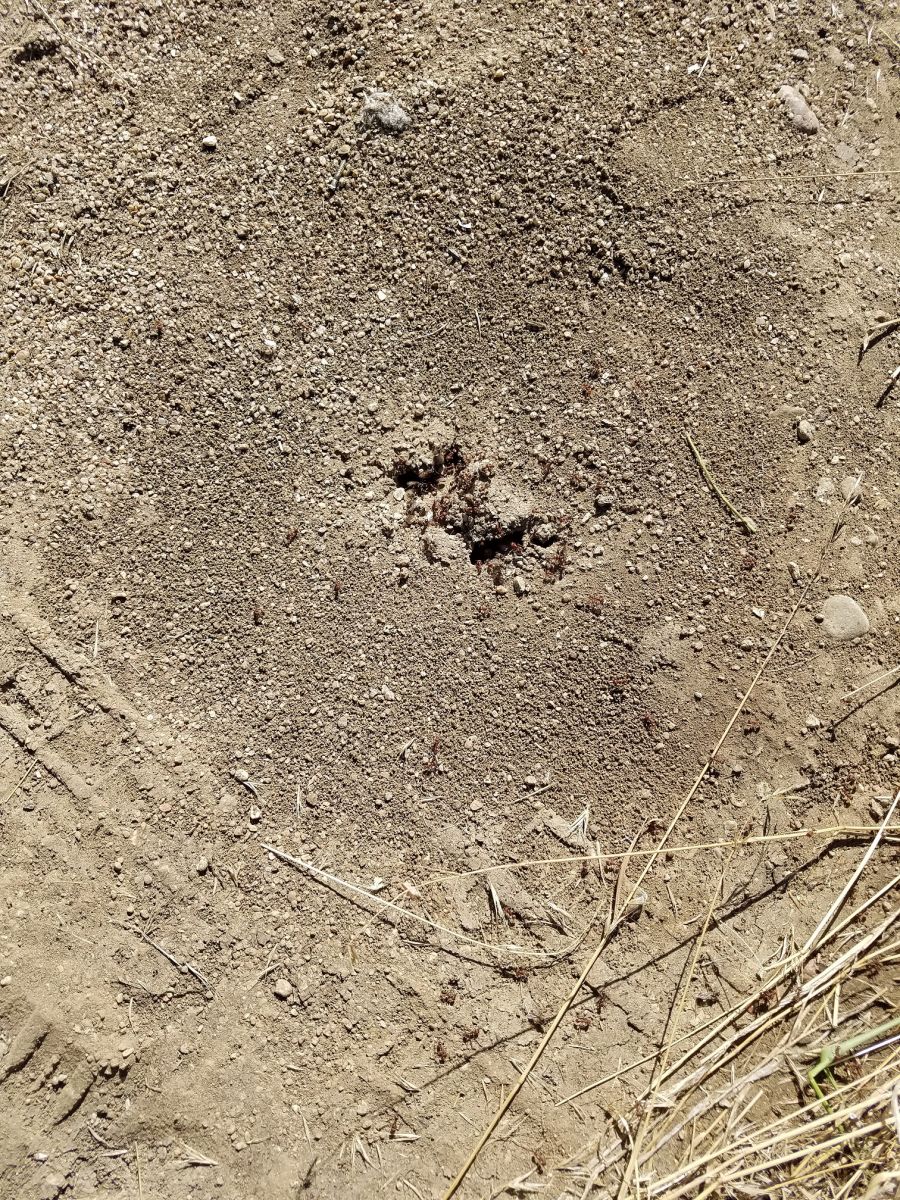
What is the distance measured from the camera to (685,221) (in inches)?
104

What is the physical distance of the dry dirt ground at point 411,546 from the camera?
2.56 metres

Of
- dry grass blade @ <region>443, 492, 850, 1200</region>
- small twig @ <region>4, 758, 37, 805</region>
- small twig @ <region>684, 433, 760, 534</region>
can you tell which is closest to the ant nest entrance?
small twig @ <region>684, 433, 760, 534</region>

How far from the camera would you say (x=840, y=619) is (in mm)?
2678

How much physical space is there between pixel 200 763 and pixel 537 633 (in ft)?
4.30

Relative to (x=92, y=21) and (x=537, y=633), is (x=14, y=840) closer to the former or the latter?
(x=537, y=633)

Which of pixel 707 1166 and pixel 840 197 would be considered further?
pixel 840 197

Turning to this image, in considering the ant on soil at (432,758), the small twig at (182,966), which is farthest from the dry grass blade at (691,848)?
the small twig at (182,966)

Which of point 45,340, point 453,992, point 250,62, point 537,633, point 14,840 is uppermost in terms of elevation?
point 250,62

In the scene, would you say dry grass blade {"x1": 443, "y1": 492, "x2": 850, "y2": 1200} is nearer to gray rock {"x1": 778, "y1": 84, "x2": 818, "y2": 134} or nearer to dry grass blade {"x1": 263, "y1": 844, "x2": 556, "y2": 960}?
dry grass blade {"x1": 263, "y1": 844, "x2": 556, "y2": 960}

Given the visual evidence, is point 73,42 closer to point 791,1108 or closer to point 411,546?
point 411,546

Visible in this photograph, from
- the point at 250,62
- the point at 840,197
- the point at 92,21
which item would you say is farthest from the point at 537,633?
the point at 92,21

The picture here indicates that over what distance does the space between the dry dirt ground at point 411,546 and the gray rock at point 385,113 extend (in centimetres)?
2

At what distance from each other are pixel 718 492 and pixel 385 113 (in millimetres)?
1841

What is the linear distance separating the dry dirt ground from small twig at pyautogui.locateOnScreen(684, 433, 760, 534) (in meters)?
0.03
